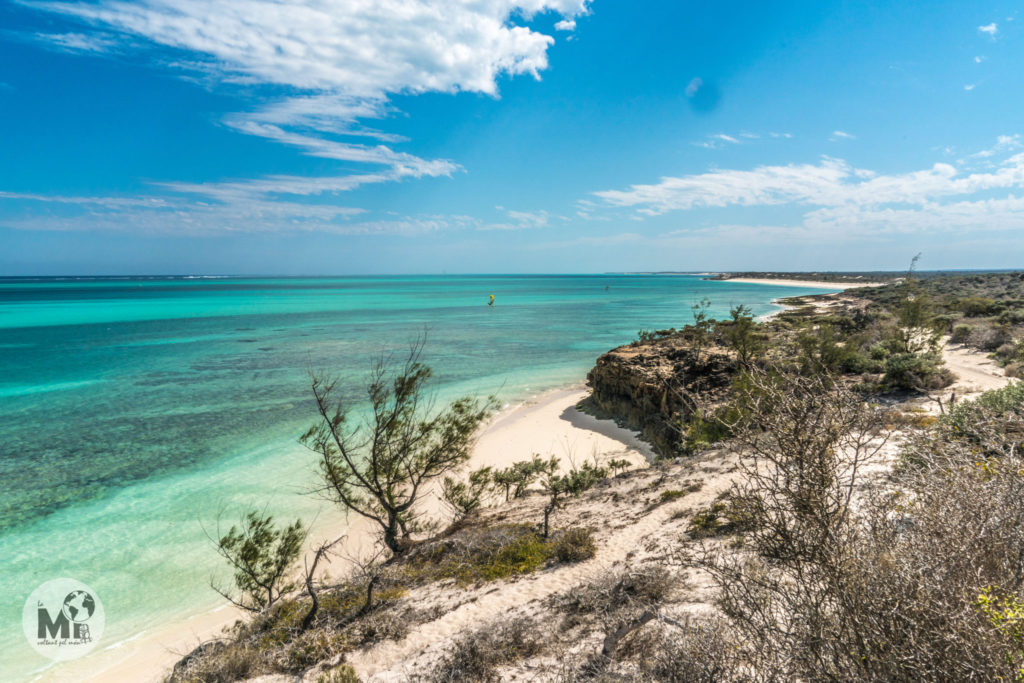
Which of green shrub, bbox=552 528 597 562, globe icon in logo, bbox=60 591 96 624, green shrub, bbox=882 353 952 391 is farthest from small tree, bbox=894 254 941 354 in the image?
globe icon in logo, bbox=60 591 96 624

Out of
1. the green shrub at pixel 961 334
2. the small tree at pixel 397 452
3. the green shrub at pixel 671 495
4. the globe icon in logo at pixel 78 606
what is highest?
the green shrub at pixel 961 334

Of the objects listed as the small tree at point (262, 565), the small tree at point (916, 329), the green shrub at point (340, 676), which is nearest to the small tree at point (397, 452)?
the small tree at point (262, 565)

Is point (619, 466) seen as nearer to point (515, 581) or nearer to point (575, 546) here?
point (575, 546)

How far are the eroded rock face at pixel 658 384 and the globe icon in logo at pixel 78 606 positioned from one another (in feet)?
56.6

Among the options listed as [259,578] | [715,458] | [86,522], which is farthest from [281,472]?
[715,458]

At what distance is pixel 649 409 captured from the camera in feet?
66.8

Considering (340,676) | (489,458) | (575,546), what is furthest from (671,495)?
(489,458)

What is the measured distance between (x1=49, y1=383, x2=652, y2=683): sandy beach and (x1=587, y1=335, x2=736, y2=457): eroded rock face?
1.07 metres

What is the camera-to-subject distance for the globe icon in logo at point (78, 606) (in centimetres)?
982

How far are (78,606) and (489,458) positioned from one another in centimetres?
1189

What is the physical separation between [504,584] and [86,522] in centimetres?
1345

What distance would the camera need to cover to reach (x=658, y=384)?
20312mm

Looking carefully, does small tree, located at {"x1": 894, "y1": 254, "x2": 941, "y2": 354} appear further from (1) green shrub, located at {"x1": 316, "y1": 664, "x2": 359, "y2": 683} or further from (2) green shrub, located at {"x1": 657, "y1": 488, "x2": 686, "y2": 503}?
(1) green shrub, located at {"x1": 316, "y1": 664, "x2": 359, "y2": 683}

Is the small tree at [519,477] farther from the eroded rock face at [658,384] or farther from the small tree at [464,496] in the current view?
the eroded rock face at [658,384]
